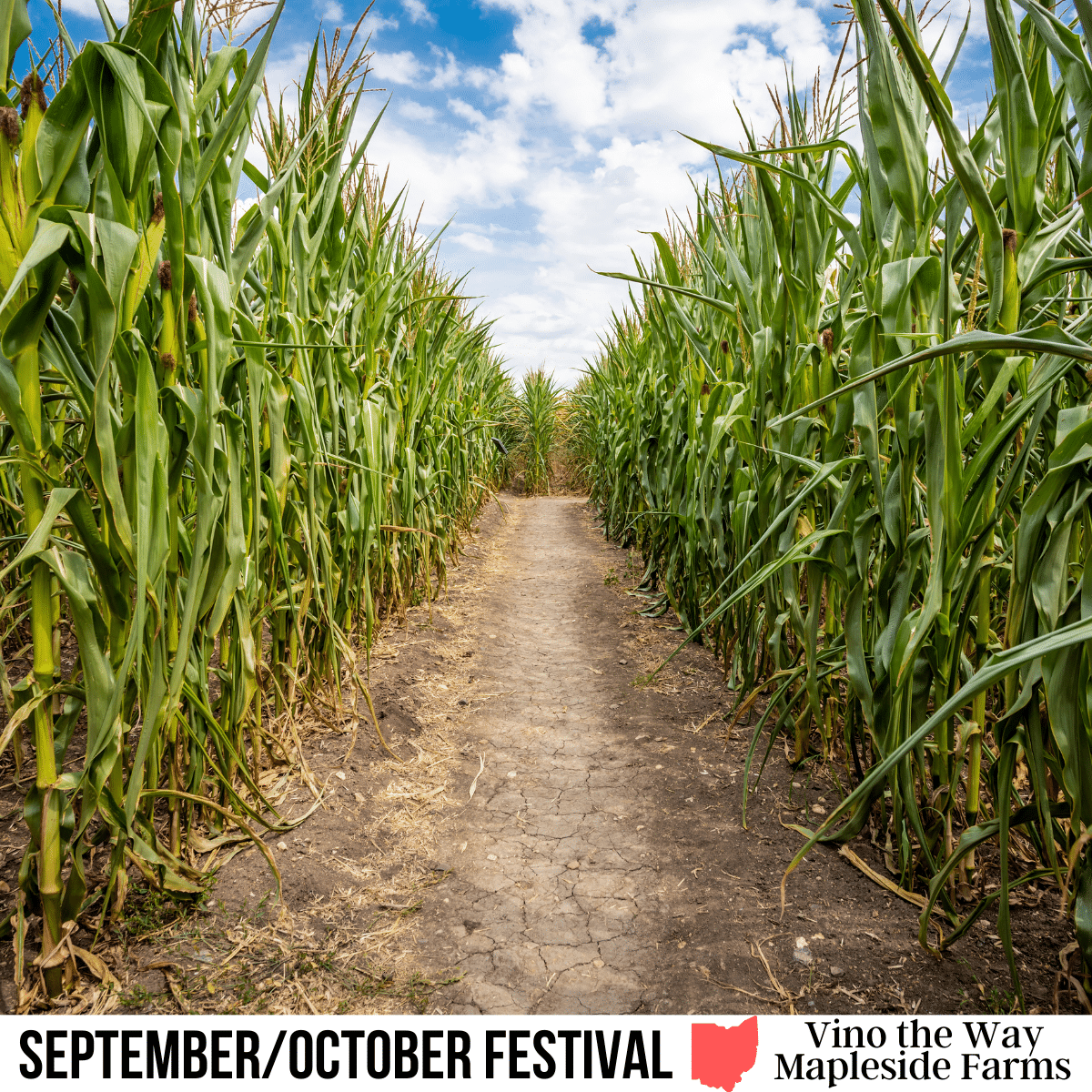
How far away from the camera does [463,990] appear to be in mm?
1256

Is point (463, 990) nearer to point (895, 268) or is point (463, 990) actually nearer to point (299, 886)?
point (299, 886)

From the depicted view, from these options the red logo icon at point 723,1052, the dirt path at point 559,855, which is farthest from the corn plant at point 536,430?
the red logo icon at point 723,1052

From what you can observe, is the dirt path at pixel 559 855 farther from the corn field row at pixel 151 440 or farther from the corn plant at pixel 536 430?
the corn plant at pixel 536 430

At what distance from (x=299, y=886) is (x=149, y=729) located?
2.11 feet

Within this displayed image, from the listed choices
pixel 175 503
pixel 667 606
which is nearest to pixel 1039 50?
pixel 175 503

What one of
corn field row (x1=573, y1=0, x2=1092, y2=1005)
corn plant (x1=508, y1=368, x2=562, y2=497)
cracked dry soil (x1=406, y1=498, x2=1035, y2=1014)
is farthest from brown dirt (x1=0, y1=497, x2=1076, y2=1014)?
corn plant (x1=508, y1=368, x2=562, y2=497)

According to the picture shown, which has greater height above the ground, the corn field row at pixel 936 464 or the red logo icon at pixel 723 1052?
the corn field row at pixel 936 464

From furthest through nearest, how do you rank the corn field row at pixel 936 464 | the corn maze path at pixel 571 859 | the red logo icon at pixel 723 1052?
the corn maze path at pixel 571 859
the red logo icon at pixel 723 1052
the corn field row at pixel 936 464

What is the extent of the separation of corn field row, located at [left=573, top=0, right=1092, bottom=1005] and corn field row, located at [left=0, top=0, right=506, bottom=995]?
945mm

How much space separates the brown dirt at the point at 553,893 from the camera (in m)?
1.19

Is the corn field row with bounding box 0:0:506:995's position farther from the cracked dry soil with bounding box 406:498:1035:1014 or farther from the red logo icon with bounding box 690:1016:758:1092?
the red logo icon with bounding box 690:1016:758:1092

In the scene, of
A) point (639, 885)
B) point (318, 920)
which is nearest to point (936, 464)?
point (639, 885)

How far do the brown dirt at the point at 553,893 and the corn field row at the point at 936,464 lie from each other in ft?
0.39

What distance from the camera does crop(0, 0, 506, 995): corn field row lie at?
919mm
